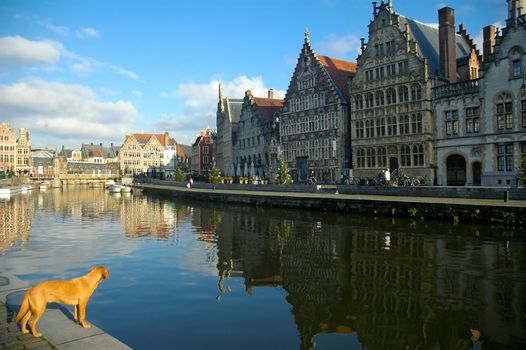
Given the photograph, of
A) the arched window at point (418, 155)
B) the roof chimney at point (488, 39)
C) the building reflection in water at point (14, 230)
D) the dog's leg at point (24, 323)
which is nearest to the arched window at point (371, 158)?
the arched window at point (418, 155)

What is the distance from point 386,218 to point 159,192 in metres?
50.5

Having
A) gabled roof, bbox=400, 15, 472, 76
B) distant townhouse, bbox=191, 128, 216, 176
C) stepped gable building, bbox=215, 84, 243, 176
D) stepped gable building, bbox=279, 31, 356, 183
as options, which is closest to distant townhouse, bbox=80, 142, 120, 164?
distant townhouse, bbox=191, 128, 216, 176

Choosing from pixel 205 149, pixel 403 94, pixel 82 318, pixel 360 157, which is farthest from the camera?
pixel 205 149

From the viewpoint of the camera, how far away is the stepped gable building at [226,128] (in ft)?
277

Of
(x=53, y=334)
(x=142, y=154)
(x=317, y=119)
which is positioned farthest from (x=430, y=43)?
(x=142, y=154)

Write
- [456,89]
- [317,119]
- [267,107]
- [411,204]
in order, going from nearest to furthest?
[411,204] → [456,89] → [317,119] → [267,107]

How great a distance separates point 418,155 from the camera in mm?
45312

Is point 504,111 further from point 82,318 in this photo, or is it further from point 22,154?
point 22,154

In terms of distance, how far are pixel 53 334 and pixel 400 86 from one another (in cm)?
4541

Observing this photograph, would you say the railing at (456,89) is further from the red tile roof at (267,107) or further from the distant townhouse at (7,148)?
the distant townhouse at (7,148)

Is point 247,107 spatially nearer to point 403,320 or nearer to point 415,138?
point 415,138

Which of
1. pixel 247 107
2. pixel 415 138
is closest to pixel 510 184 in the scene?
pixel 415 138

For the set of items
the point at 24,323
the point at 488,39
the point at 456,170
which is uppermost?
the point at 488,39

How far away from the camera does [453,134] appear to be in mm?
42406
